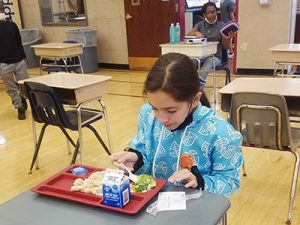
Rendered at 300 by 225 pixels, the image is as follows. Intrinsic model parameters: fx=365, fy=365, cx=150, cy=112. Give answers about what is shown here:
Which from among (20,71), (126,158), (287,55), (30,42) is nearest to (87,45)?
(30,42)

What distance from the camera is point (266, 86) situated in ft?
7.60

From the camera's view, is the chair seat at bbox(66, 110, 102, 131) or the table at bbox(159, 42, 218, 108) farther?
the table at bbox(159, 42, 218, 108)

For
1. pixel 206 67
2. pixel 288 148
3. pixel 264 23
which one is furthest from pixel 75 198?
pixel 264 23

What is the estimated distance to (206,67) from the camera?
4520 mm

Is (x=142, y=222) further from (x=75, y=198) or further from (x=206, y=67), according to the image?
(x=206, y=67)

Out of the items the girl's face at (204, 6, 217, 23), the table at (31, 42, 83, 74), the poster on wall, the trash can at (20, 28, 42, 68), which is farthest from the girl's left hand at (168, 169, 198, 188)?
the poster on wall

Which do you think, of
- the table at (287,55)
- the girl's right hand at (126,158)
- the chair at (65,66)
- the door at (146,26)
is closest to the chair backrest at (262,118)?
the girl's right hand at (126,158)

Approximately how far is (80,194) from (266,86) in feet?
5.40

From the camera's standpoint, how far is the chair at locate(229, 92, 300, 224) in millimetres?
1937

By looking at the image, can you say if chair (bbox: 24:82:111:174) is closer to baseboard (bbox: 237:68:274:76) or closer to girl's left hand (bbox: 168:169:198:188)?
girl's left hand (bbox: 168:169:198:188)

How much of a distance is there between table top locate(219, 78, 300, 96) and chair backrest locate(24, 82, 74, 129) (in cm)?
107

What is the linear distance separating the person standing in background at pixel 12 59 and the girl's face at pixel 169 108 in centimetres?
359

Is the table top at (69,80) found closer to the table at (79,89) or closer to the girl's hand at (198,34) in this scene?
the table at (79,89)

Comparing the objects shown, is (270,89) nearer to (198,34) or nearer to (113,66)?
(198,34)
